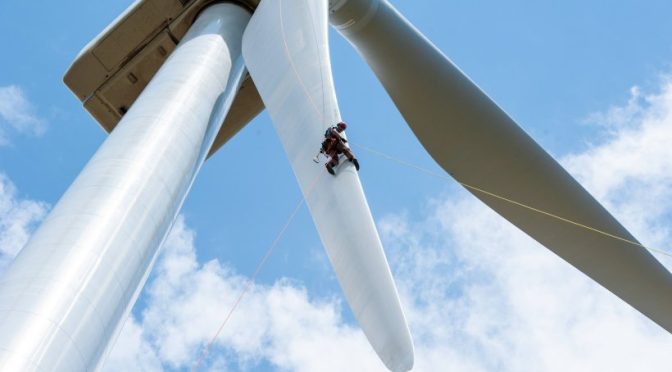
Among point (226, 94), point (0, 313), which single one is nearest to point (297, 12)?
point (226, 94)

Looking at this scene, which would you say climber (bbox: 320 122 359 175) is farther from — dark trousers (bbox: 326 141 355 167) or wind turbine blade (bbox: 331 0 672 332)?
wind turbine blade (bbox: 331 0 672 332)

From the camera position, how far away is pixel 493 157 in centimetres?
1537

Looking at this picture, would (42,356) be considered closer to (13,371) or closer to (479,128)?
(13,371)

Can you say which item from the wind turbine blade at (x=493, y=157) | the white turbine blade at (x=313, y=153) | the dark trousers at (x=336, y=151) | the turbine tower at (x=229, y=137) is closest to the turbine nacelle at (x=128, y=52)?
the turbine tower at (x=229, y=137)

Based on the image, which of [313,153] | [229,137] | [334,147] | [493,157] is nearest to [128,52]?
[229,137]

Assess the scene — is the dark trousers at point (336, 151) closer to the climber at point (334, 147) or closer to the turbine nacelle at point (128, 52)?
the climber at point (334, 147)

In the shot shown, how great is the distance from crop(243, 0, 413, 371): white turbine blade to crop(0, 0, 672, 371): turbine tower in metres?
0.02

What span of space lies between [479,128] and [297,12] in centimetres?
590

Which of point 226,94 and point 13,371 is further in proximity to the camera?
point 226,94

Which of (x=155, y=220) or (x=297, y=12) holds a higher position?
(x=297, y=12)

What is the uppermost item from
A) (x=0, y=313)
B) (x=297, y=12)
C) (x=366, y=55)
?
(x=366, y=55)

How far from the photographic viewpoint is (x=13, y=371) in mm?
5555

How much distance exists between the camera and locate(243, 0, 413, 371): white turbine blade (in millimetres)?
7418

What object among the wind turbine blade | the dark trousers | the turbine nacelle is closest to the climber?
the dark trousers
